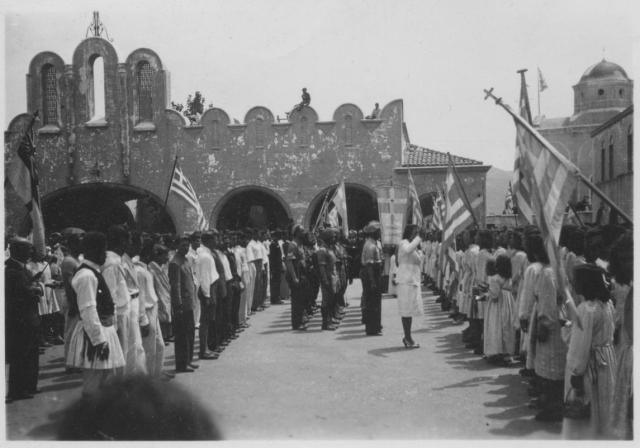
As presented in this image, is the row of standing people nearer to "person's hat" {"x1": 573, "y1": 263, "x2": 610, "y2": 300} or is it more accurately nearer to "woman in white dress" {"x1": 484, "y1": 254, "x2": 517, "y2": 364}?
"woman in white dress" {"x1": 484, "y1": 254, "x2": 517, "y2": 364}

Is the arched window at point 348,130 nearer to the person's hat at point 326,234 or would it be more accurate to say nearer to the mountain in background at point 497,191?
the person's hat at point 326,234

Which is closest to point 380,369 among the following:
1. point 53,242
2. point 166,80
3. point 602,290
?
point 602,290

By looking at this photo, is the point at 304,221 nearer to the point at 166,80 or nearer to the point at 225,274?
the point at 166,80

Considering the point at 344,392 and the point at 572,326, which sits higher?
the point at 572,326

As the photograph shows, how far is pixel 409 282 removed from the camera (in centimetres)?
960

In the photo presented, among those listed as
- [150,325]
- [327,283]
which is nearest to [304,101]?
[327,283]

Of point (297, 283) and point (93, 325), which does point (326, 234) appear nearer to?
point (297, 283)

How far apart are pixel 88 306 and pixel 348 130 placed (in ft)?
65.3

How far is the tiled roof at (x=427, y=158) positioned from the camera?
80.3 feet

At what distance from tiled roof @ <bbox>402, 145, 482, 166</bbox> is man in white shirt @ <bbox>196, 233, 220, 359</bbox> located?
1633 centimetres

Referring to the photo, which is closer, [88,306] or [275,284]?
[88,306]

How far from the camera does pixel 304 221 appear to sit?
24.3 m

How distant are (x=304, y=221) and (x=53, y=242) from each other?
12.5 m

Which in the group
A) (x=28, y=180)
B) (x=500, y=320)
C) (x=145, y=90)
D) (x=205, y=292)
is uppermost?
(x=145, y=90)
